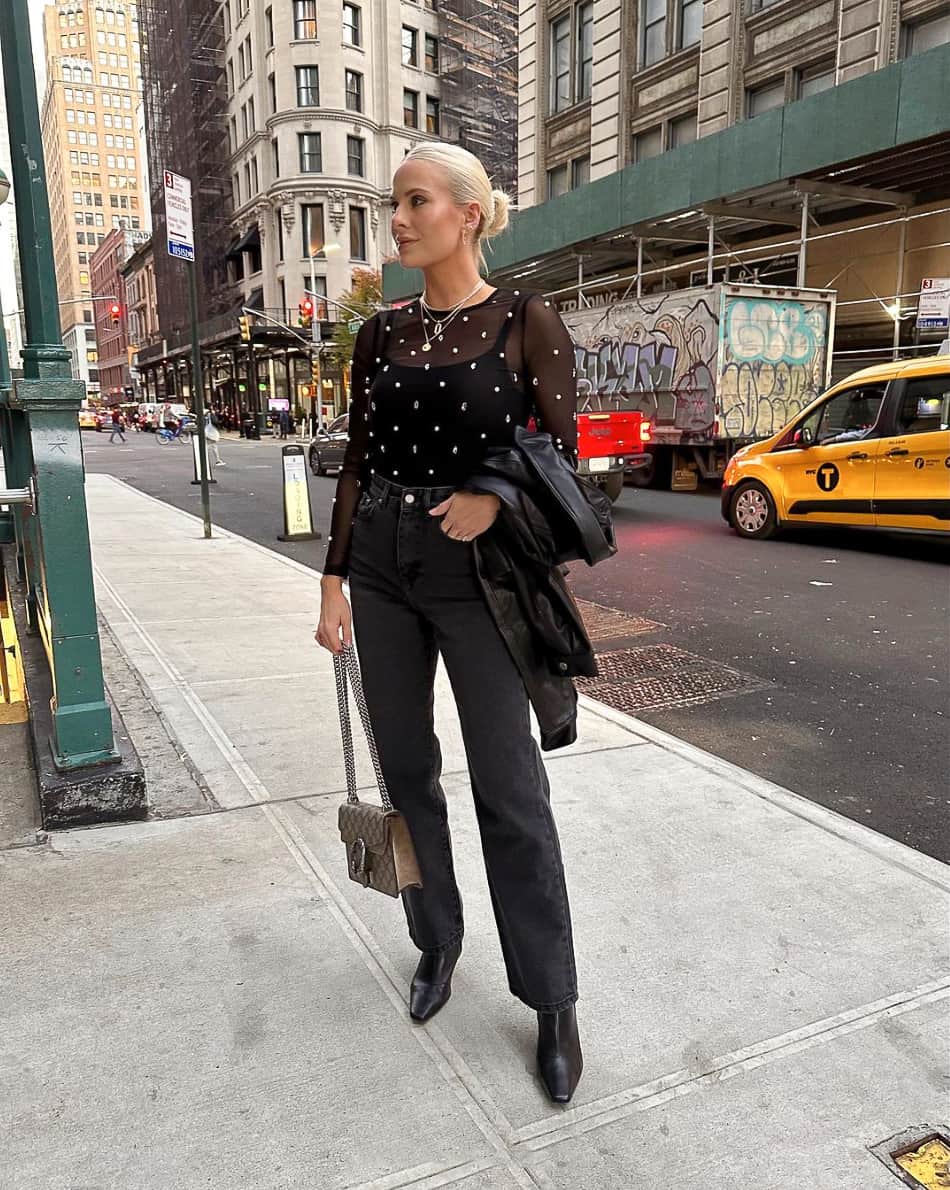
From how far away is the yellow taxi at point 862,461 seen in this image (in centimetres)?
948

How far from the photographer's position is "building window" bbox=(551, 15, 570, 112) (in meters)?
28.2

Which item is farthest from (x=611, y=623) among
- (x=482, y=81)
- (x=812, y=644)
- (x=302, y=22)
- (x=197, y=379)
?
(x=482, y=81)

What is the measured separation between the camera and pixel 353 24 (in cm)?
5697

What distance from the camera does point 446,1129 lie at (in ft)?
6.52

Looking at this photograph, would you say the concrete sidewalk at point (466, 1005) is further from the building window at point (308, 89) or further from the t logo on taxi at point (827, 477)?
the building window at point (308, 89)

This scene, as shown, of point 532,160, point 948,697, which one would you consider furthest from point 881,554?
point 532,160

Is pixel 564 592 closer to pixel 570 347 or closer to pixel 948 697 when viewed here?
pixel 570 347

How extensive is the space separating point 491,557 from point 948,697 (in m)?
4.25

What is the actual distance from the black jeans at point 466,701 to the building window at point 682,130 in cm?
2493

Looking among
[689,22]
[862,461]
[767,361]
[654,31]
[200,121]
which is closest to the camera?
[862,461]

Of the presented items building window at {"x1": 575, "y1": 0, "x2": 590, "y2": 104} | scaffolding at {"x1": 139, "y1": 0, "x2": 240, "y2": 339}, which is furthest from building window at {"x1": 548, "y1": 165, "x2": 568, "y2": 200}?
scaffolding at {"x1": 139, "y1": 0, "x2": 240, "y2": 339}

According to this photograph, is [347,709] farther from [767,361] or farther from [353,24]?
[353,24]

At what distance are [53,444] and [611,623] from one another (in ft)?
15.0

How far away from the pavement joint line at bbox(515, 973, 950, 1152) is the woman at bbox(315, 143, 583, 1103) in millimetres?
79
